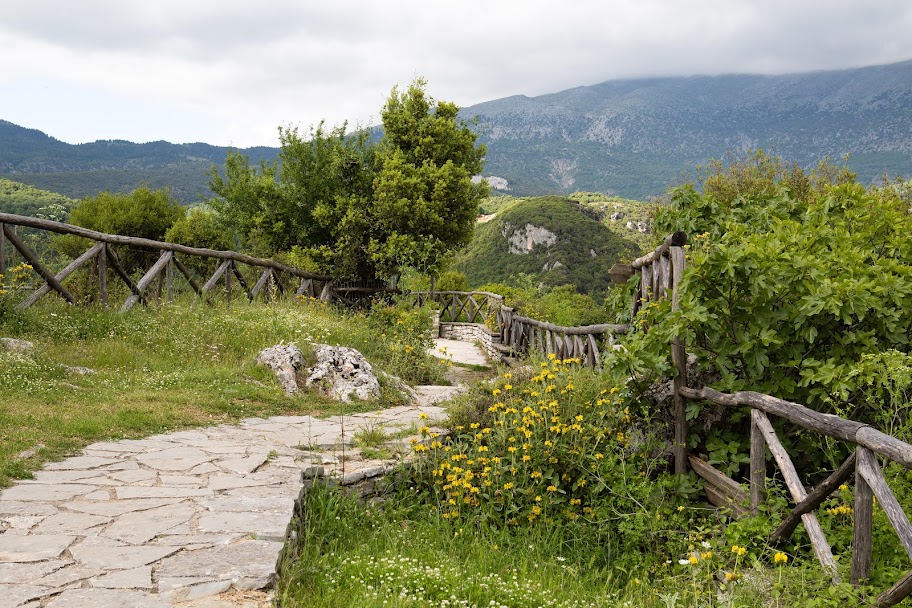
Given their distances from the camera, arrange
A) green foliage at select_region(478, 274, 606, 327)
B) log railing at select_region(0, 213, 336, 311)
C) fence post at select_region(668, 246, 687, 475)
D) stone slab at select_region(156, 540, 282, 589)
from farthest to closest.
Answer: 1. green foliage at select_region(478, 274, 606, 327)
2. log railing at select_region(0, 213, 336, 311)
3. fence post at select_region(668, 246, 687, 475)
4. stone slab at select_region(156, 540, 282, 589)

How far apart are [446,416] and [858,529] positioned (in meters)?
4.40

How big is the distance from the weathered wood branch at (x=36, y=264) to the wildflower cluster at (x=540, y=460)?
567 cm

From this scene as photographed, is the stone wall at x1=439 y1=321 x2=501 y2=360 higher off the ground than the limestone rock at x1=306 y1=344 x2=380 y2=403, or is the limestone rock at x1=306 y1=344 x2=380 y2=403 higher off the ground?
the limestone rock at x1=306 y1=344 x2=380 y2=403

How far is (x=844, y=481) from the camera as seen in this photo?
3.13 m

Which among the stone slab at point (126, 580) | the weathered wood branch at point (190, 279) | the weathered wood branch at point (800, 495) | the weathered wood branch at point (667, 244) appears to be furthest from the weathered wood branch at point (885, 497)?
the weathered wood branch at point (190, 279)

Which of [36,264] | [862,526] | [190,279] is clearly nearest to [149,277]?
[190,279]

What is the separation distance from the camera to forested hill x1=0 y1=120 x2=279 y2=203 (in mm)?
65812

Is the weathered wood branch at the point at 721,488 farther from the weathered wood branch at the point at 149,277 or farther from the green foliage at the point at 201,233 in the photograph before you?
the green foliage at the point at 201,233

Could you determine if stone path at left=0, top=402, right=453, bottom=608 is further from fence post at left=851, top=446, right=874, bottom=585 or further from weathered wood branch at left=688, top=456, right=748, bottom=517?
fence post at left=851, top=446, right=874, bottom=585

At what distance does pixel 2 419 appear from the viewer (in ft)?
16.3

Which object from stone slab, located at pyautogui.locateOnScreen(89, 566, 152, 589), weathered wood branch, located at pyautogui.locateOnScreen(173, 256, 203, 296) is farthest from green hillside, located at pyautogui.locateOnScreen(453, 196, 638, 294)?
stone slab, located at pyautogui.locateOnScreen(89, 566, 152, 589)

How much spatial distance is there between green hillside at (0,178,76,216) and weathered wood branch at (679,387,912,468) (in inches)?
1167

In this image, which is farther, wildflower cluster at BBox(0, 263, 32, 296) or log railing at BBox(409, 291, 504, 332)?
log railing at BBox(409, 291, 504, 332)

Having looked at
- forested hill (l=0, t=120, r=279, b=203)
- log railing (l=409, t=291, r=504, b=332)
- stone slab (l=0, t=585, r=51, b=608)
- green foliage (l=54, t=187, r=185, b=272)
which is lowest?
log railing (l=409, t=291, r=504, b=332)
